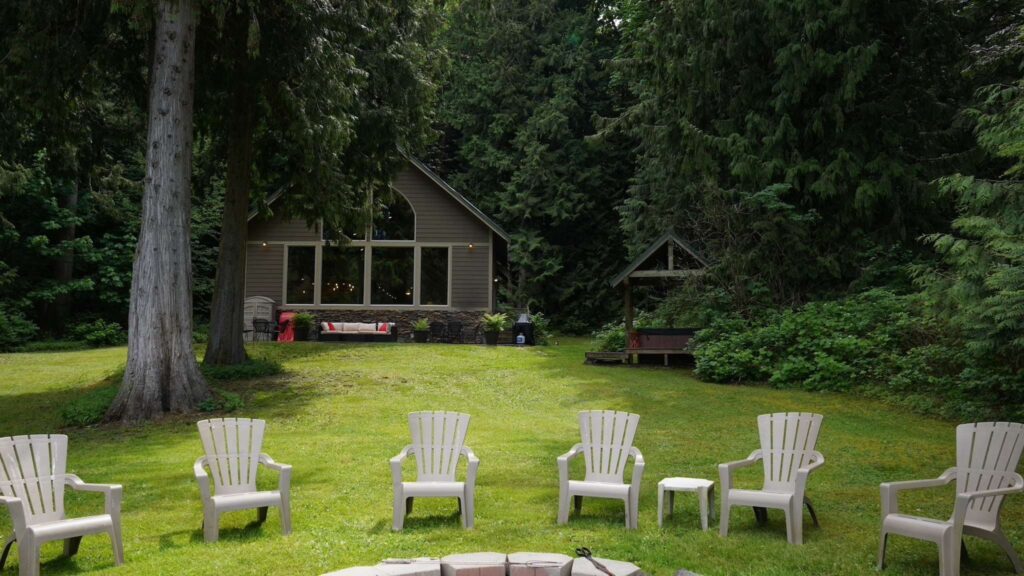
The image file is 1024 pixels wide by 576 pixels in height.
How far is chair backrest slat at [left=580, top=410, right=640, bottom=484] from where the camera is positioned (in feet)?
21.3

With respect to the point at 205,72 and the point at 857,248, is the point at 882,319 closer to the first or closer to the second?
the point at 857,248

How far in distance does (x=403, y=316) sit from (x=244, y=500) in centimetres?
1794

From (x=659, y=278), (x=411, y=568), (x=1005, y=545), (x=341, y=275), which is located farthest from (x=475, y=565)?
(x=341, y=275)

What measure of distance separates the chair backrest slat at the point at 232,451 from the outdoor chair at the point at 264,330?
16141 millimetres

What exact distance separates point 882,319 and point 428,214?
1306 cm

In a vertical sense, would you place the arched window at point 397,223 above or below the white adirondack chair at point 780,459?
above

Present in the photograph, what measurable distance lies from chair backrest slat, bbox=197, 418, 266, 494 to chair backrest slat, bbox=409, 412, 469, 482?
3.81 ft

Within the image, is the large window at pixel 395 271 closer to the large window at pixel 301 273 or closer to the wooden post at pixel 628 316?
the large window at pixel 301 273

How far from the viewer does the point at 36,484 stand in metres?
5.32

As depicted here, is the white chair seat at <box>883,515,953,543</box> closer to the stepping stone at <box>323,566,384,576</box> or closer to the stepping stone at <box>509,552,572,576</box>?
the stepping stone at <box>509,552,572,576</box>

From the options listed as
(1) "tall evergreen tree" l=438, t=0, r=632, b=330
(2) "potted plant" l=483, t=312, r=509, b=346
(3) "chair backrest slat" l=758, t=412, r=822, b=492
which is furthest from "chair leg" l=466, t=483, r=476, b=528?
(1) "tall evergreen tree" l=438, t=0, r=632, b=330

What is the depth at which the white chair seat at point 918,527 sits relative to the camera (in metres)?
5.04

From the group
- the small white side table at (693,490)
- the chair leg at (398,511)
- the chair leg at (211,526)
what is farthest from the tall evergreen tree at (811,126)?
the chair leg at (211,526)

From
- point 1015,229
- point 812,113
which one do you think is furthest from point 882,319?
point 1015,229
